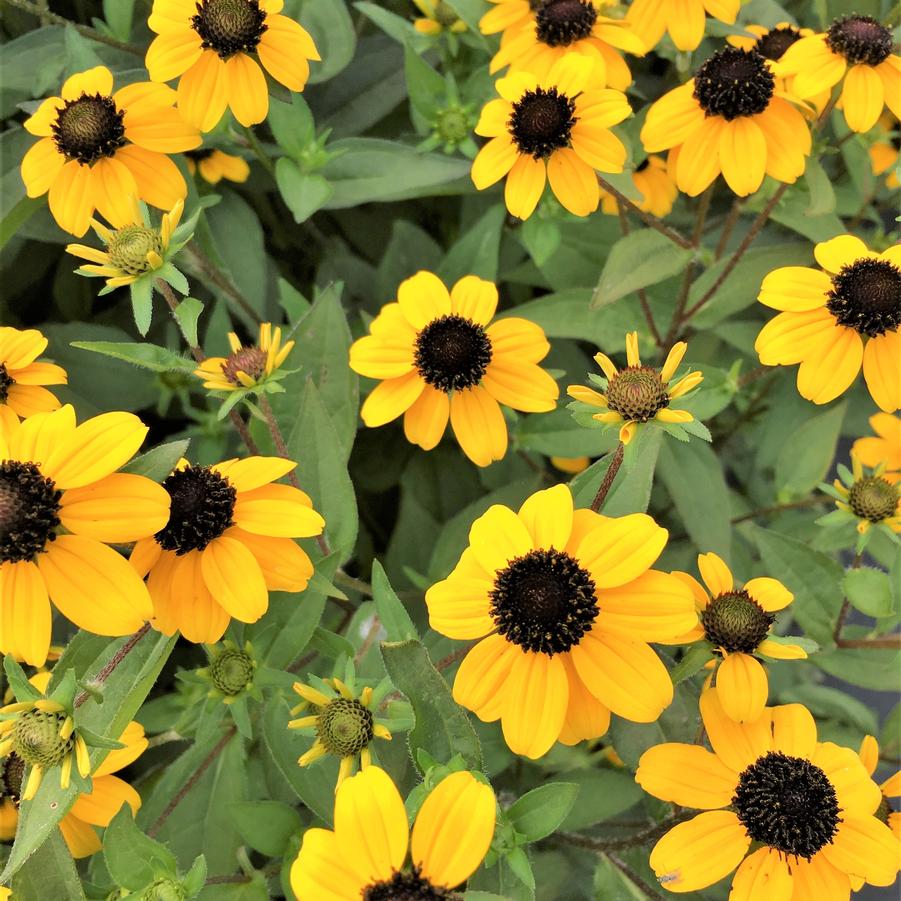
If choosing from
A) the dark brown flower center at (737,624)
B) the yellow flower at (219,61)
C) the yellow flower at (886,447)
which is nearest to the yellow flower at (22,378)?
the yellow flower at (219,61)

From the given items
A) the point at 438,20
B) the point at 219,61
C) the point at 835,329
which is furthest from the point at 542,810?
the point at 438,20

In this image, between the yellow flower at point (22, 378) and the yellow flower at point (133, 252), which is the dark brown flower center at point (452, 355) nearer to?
the yellow flower at point (133, 252)

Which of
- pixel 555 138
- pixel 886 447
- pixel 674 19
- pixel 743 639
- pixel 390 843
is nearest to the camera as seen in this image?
pixel 390 843

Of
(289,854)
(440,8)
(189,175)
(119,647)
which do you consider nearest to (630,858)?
(289,854)

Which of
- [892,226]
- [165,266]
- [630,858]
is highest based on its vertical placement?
[165,266]

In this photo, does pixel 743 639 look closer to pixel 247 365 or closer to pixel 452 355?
pixel 452 355

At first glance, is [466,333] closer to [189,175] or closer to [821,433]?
[189,175]
